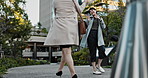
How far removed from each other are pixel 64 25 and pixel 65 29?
0.22ft

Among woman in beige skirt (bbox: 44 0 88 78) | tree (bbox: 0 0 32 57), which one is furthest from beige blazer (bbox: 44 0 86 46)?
tree (bbox: 0 0 32 57)

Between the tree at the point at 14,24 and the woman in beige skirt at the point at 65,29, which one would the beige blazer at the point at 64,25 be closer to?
the woman in beige skirt at the point at 65,29

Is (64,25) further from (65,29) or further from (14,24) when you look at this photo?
(14,24)

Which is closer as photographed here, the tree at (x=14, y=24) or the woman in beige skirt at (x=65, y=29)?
the woman in beige skirt at (x=65, y=29)

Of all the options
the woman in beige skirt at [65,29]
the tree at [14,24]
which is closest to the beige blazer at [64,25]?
the woman in beige skirt at [65,29]

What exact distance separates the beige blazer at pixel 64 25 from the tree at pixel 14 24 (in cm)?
1420

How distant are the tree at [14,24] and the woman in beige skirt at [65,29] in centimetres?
1420

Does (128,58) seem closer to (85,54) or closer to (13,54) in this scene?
(85,54)

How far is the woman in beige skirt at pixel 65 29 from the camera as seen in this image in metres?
3.71

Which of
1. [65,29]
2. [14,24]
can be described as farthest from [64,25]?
[14,24]

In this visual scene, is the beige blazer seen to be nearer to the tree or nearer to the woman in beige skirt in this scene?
the woman in beige skirt

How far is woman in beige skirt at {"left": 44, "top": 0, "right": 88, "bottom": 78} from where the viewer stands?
371 cm

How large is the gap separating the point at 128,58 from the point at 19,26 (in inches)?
827

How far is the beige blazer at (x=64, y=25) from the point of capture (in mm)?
3715
